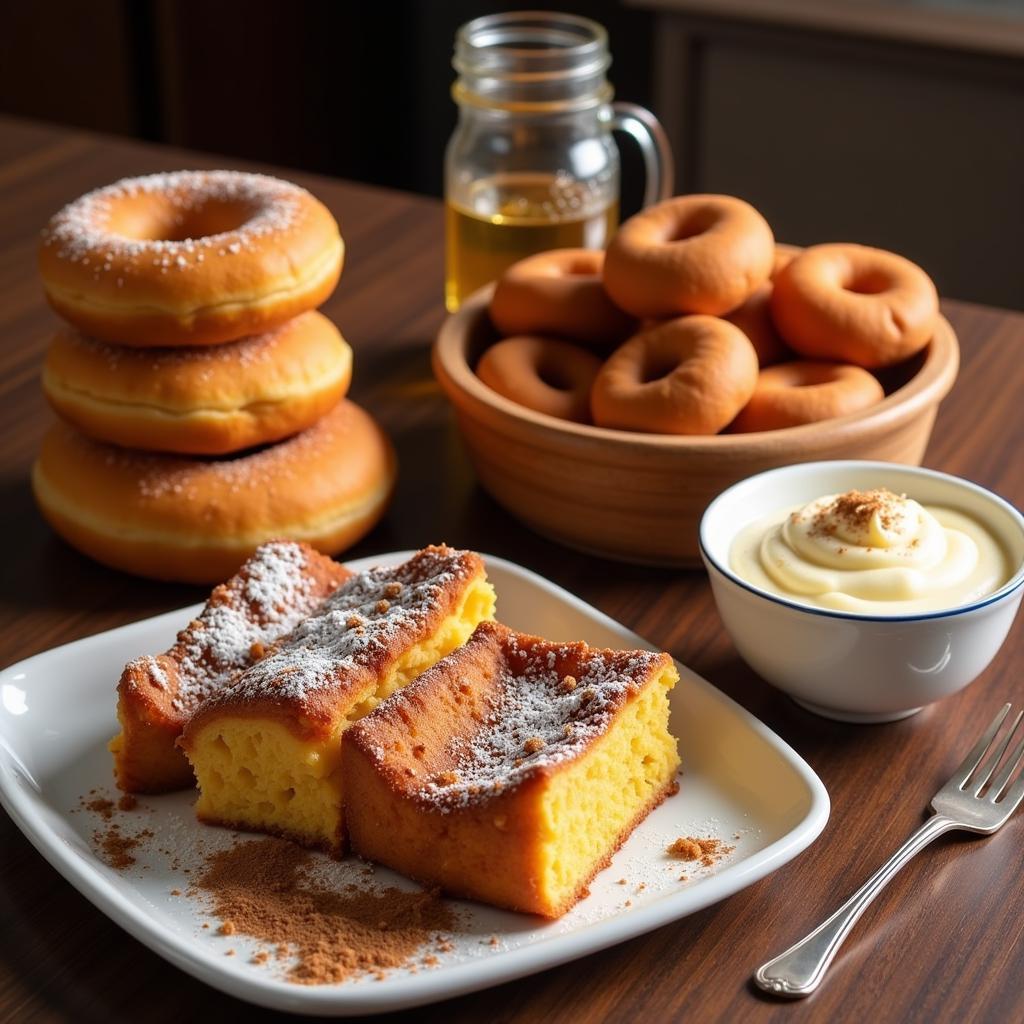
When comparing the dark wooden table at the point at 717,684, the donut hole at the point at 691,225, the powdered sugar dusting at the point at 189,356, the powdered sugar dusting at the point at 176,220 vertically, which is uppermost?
the powdered sugar dusting at the point at 176,220

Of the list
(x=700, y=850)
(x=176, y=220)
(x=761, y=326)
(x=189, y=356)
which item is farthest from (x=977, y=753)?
(x=176, y=220)

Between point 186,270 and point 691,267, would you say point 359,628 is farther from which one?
point 691,267

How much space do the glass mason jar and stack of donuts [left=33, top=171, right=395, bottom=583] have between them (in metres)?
0.37

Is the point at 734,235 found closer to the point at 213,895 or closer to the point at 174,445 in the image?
the point at 174,445

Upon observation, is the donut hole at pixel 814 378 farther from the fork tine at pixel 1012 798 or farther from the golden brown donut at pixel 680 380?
the fork tine at pixel 1012 798

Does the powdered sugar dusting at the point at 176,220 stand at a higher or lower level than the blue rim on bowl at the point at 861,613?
higher

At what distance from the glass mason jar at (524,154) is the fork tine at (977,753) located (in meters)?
0.77

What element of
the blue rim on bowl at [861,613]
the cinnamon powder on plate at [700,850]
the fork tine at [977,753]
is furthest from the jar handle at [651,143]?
the cinnamon powder on plate at [700,850]

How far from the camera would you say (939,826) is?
3.07 ft

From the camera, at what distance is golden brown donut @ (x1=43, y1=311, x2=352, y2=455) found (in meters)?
1.15

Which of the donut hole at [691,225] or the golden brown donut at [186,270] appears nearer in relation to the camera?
the golden brown donut at [186,270]

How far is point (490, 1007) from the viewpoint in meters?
0.81

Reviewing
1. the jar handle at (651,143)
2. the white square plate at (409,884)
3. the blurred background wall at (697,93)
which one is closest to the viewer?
the white square plate at (409,884)

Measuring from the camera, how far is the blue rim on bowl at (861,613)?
952mm
